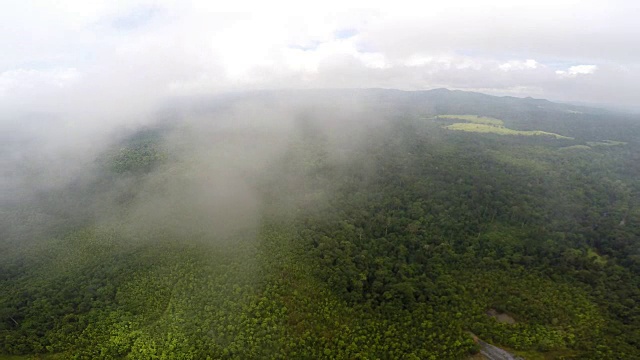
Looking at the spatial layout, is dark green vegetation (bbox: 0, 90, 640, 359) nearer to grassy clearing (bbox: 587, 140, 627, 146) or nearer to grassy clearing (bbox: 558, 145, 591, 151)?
grassy clearing (bbox: 558, 145, 591, 151)

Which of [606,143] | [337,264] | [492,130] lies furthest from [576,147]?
[337,264]

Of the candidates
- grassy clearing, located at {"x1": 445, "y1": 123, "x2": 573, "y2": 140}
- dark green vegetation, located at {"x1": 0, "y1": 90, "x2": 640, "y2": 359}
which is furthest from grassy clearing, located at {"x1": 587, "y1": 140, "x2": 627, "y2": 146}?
dark green vegetation, located at {"x1": 0, "y1": 90, "x2": 640, "y2": 359}

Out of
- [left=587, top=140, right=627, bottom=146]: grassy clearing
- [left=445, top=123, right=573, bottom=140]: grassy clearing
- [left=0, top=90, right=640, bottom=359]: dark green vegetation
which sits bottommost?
[left=0, top=90, right=640, bottom=359]: dark green vegetation

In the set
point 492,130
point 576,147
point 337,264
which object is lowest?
point 337,264

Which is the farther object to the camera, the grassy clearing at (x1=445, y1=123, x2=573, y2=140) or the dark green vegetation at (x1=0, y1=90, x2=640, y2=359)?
the grassy clearing at (x1=445, y1=123, x2=573, y2=140)

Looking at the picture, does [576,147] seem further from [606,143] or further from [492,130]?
[492,130]

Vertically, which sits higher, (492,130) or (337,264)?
(492,130)

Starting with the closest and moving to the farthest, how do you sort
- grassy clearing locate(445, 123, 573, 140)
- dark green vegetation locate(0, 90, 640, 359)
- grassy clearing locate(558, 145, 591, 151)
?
dark green vegetation locate(0, 90, 640, 359), grassy clearing locate(558, 145, 591, 151), grassy clearing locate(445, 123, 573, 140)

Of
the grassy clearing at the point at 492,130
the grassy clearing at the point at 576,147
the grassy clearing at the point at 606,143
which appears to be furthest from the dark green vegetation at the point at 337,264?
the grassy clearing at the point at 492,130

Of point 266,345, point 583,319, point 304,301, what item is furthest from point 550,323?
point 266,345
